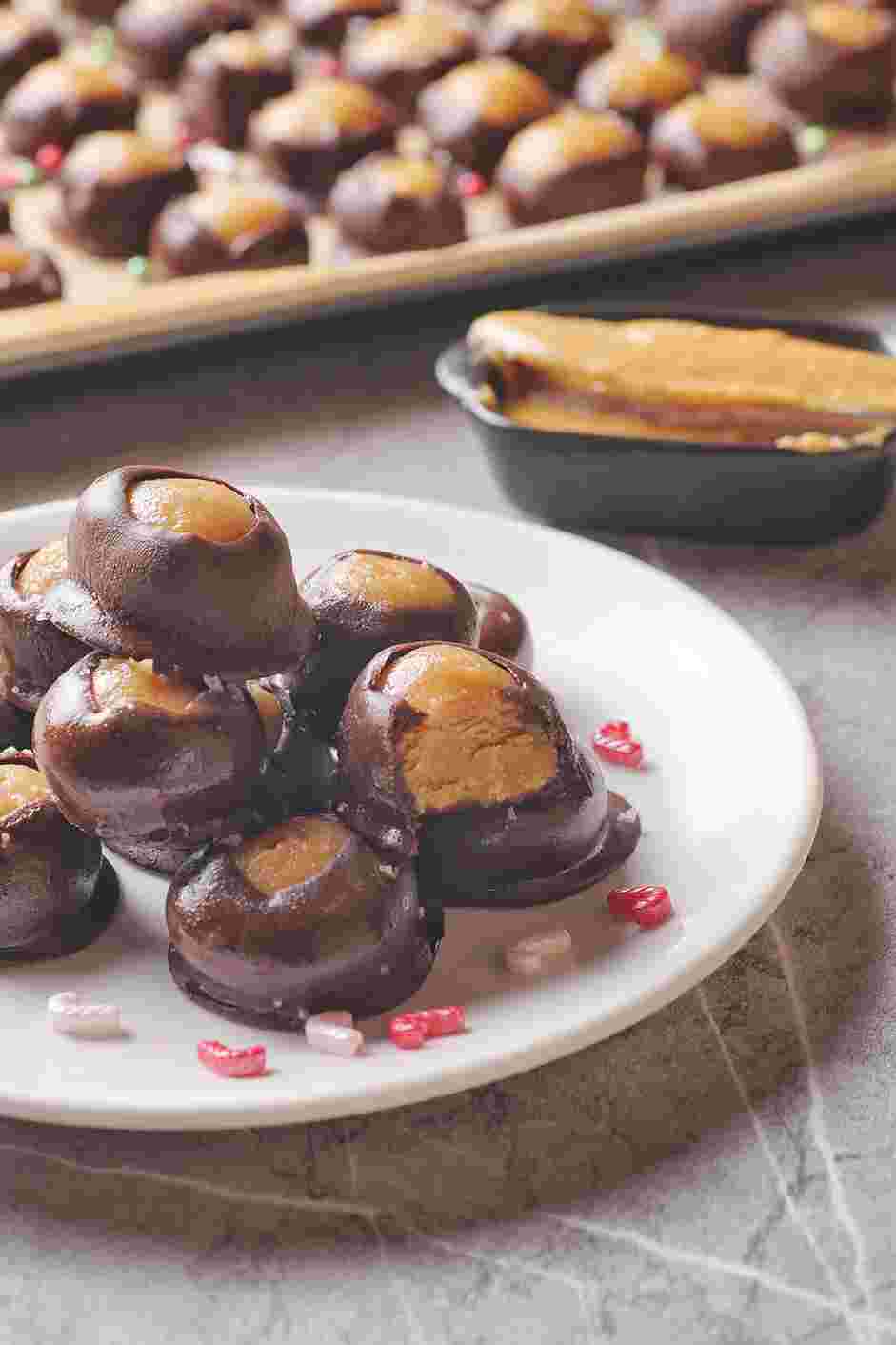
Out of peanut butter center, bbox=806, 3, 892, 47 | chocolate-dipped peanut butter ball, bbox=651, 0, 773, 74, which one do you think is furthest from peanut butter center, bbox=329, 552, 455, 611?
chocolate-dipped peanut butter ball, bbox=651, 0, 773, 74

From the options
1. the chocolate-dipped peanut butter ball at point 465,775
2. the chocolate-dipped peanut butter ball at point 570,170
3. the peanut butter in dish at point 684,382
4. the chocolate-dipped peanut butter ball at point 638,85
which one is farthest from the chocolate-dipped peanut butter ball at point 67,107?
the chocolate-dipped peanut butter ball at point 465,775

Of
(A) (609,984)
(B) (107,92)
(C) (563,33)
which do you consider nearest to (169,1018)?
(A) (609,984)

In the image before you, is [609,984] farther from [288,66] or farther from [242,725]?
[288,66]

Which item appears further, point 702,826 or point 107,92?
point 107,92

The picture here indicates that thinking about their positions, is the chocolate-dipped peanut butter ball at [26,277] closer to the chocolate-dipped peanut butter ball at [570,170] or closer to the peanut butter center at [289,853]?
the chocolate-dipped peanut butter ball at [570,170]

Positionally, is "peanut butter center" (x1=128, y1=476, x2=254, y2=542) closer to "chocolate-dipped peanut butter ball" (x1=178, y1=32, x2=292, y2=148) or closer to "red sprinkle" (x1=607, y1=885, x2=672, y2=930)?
"red sprinkle" (x1=607, y1=885, x2=672, y2=930)

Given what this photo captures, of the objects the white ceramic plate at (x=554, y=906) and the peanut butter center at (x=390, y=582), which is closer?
the white ceramic plate at (x=554, y=906)

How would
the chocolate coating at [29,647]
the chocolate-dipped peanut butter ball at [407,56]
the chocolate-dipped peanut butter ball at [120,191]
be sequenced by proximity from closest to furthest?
1. the chocolate coating at [29,647]
2. the chocolate-dipped peanut butter ball at [120,191]
3. the chocolate-dipped peanut butter ball at [407,56]
